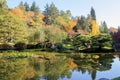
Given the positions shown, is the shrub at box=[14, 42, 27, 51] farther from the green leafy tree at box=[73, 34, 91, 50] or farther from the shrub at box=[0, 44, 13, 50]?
the green leafy tree at box=[73, 34, 91, 50]

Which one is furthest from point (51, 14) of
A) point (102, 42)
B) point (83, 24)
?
point (102, 42)

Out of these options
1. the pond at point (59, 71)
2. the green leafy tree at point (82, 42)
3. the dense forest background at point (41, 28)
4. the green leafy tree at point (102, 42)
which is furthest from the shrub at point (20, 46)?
the pond at point (59, 71)

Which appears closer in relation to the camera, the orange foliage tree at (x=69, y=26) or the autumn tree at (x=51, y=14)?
the orange foliage tree at (x=69, y=26)

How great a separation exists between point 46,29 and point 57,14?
127ft

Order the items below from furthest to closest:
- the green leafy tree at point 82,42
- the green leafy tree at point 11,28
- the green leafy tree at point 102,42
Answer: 1. the green leafy tree at point 82,42
2. the green leafy tree at point 102,42
3. the green leafy tree at point 11,28

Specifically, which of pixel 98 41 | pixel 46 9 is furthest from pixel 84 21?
pixel 98 41

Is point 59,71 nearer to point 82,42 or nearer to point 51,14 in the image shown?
point 82,42

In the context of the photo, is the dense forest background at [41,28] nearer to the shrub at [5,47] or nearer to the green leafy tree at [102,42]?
the green leafy tree at [102,42]

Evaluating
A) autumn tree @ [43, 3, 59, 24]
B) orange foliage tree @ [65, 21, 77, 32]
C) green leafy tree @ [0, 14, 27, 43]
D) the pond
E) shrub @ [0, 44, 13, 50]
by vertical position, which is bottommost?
the pond

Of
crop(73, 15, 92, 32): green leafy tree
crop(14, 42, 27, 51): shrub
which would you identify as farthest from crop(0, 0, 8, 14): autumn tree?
crop(73, 15, 92, 32): green leafy tree

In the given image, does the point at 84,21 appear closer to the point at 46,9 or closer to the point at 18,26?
the point at 46,9

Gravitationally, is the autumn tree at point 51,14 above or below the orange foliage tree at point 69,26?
above

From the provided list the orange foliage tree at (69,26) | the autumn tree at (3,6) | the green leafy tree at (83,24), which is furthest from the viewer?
the green leafy tree at (83,24)

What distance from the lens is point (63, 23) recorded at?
87.8 m
